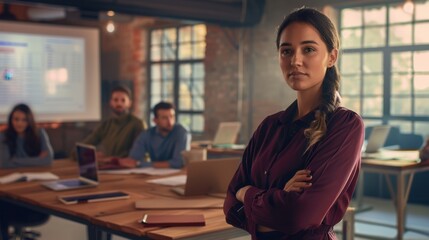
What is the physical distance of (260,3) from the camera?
25.8 ft

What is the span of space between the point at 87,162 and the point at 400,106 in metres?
4.55

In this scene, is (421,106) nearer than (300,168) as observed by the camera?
No

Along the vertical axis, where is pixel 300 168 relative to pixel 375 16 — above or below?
below

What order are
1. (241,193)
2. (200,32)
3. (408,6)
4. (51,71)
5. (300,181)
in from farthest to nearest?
(200,32) → (51,71) → (408,6) → (241,193) → (300,181)

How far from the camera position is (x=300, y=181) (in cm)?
154

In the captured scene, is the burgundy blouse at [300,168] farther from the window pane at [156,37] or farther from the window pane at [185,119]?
the window pane at [156,37]

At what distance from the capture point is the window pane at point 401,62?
6578 millimetres

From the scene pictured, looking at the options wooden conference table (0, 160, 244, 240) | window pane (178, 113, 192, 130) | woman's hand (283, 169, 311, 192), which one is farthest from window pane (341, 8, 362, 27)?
woman's hand (283, 169, 311, 192)

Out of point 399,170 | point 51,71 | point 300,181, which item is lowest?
point 399,170

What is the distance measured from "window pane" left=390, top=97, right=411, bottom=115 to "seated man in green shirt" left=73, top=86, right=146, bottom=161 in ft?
10.4

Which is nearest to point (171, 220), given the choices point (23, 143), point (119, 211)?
point (119, 211)

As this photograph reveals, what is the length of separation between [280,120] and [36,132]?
288 cm

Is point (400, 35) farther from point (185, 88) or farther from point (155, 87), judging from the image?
point (155, 87)

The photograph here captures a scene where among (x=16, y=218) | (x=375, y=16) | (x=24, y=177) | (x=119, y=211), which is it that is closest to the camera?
(x=119, y=211)
